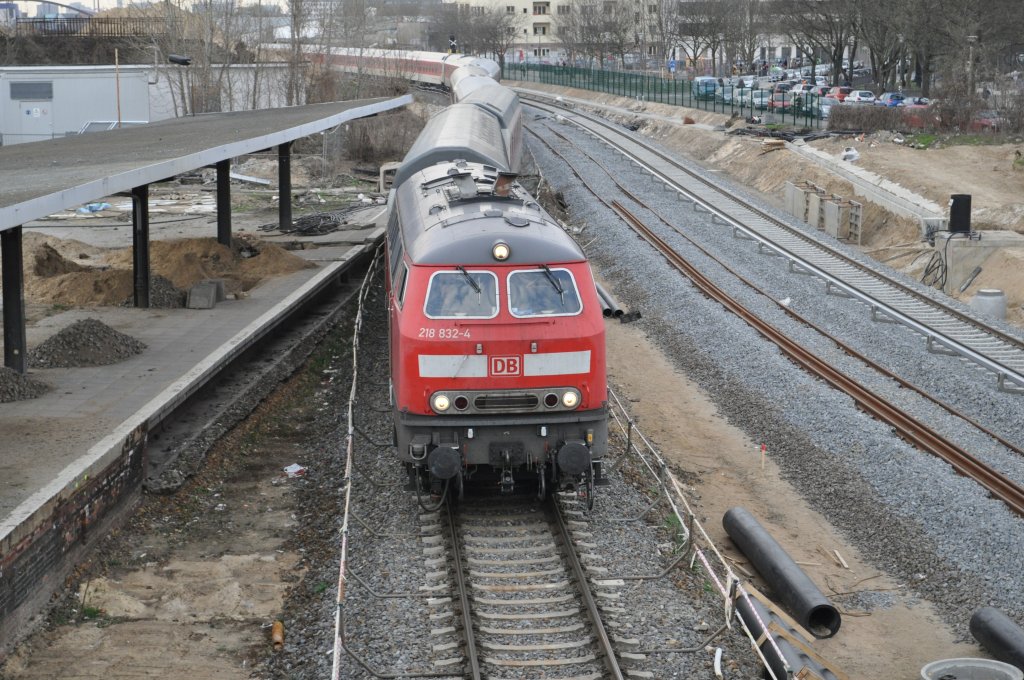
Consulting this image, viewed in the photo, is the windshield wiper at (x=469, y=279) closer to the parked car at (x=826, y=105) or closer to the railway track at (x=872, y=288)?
the railway track at (x=872, y=288)

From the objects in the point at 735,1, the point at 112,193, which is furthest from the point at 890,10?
the point at 112,193

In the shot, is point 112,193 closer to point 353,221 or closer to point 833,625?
point 833,625

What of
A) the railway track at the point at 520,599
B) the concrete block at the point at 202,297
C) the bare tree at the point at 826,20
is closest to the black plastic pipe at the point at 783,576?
the railway track at the point at 520,599

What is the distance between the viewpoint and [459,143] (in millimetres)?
19875

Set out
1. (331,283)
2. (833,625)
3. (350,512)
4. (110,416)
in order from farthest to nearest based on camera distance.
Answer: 1. (331,283)
2. (110,416)
3. (350,512)
4. (833,625)

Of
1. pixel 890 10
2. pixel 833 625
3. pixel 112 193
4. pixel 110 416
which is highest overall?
pixel 890 10

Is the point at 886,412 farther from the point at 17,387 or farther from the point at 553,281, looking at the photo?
the point at 17,387

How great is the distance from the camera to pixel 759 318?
2339cm

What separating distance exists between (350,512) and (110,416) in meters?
3.97

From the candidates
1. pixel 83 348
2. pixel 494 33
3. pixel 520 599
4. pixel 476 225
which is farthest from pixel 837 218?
pixel 494 33

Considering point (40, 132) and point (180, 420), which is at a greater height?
point (40, 132)

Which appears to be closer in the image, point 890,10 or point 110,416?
point 110,416

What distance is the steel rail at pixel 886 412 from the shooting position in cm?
1457

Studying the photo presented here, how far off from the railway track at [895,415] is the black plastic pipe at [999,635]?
2.85 metres
